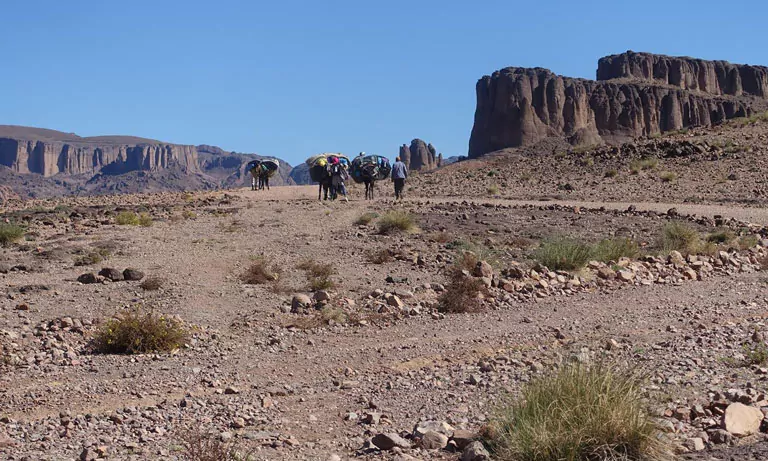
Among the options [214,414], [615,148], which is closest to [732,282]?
[214,414]

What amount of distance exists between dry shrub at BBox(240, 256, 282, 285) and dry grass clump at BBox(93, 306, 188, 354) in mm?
3454

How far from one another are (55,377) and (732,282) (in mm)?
10420

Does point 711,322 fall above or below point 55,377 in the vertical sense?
above

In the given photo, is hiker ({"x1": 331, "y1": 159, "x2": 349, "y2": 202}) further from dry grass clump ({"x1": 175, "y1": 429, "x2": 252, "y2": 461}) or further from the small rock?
the small rock

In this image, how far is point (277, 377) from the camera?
8.65 metres

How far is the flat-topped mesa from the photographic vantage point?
507 ft

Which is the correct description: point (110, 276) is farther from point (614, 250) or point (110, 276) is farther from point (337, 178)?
point (337, 178)

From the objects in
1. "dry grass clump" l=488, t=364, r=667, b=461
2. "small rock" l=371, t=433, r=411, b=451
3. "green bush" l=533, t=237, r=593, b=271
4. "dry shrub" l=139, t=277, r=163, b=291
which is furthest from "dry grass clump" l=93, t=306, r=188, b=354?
"green bush" l=533, t=237, r=593, b=271

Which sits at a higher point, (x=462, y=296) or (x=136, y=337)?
(x=462, y=296)

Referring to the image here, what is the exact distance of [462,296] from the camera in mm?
11688

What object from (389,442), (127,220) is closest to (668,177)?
(127,220)

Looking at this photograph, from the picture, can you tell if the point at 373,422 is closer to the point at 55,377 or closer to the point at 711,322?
the point at 55,377

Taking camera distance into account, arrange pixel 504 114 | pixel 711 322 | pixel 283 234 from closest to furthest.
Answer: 1. pixel 711 322
2. pixel 283 234
3. pixel 504 114

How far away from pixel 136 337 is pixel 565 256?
754 cm
